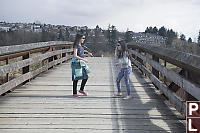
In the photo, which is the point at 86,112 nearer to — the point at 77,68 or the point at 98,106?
the point at 98,106

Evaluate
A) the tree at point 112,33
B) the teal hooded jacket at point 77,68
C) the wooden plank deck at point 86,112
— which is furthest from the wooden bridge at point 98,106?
the tree at point 112,33

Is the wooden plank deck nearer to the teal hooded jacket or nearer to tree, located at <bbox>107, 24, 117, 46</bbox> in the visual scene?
the teal hooded jacket

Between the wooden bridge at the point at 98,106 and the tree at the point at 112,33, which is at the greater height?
the tree at the point at 112,33

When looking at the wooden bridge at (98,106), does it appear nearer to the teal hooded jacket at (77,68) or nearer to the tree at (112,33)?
the teal hooded jacket at (77,68)

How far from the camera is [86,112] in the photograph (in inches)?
178

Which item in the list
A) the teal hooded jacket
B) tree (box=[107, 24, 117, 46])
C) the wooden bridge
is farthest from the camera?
tree (box=[107, 24, 117, 46])

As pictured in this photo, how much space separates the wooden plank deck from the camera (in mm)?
3816

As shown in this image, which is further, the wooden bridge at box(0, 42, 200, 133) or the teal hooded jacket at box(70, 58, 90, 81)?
the teal hooded jacket at box(70, 58, 90, 81)

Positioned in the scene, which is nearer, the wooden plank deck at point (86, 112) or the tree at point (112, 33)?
the wooden plank deck at point (86, 112)

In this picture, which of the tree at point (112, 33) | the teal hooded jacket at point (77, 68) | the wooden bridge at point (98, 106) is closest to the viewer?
the wooden bridge at point (98, 106)

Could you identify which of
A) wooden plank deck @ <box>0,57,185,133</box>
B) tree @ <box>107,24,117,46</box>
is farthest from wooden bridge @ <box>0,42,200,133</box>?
tree @ <box>107,24,117,46</box>

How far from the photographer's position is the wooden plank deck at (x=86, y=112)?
12.5 ft

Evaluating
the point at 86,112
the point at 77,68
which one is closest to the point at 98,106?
the point at 86,112

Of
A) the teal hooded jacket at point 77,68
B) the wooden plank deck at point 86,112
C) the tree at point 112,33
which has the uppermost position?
the tree at point 112,33
